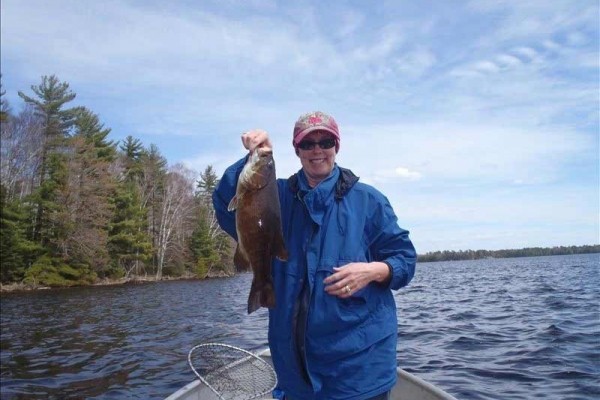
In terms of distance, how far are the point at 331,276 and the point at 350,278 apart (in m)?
0.12

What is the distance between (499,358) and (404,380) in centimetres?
522

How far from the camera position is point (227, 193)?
346 cm

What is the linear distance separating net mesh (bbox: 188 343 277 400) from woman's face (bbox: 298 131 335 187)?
106 inches

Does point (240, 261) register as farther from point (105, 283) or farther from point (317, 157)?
point (105, 283)

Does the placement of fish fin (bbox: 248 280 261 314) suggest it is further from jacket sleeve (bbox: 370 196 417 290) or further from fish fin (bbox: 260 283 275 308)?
jacket sleeve (bbox: 370 196 417 290)

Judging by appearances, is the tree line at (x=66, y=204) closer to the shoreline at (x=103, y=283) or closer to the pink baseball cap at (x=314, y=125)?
the shoreline at (x=103, y=283)

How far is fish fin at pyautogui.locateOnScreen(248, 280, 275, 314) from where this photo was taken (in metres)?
3.22

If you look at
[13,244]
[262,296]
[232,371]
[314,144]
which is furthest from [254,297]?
[13,244]

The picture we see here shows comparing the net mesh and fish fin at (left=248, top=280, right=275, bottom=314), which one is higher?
fish fin at (left=248, top=280, right=275, bottom=314)

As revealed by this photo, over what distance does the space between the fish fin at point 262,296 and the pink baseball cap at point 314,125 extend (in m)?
1.00

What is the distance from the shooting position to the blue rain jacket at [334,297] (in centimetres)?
306

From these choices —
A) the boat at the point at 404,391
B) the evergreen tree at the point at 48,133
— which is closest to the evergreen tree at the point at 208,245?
the evergreen tree at the point at 48,133

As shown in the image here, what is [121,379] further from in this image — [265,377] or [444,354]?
[444,354]

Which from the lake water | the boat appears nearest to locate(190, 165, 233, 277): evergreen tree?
the lake water
